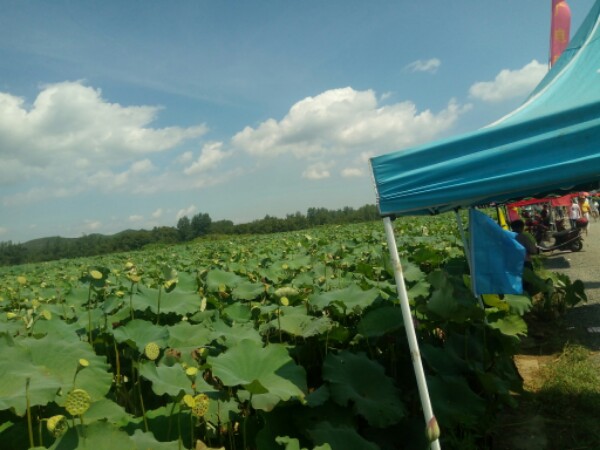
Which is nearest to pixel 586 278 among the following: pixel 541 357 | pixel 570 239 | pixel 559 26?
pixel 570 239

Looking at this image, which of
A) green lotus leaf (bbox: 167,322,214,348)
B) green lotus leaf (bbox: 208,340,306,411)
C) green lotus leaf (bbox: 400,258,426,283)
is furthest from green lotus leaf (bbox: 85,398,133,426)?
green lotus leaf (bbox: 400,258,426,283)

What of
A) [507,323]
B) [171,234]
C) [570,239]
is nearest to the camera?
[507,323]

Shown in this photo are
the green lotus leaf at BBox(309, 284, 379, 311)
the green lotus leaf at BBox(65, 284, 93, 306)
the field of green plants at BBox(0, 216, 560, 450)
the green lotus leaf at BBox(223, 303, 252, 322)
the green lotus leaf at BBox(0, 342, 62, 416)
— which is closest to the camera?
the green lotus leaf at BBox(0, 342, 62, 416)

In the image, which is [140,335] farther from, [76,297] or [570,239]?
[570,239]

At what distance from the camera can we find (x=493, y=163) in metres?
1.94

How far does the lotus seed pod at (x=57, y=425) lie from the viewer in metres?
1.25

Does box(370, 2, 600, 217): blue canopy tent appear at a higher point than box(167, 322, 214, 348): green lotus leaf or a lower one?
higher

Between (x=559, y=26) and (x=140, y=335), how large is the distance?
30.5 ft

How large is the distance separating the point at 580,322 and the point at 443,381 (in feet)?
9.70

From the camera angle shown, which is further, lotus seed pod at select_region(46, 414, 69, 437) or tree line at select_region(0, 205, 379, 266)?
tree line at select_region(0, 205, 379, 266)

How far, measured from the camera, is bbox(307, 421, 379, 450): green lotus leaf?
72.1 inches

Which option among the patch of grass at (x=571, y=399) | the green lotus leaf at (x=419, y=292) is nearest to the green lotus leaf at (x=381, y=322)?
the green lotus leaf at (x=419, y=292)

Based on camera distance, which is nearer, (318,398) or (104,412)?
(104,412)

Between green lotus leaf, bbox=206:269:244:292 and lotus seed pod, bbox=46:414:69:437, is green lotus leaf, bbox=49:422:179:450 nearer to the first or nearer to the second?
lotus seed pod, bbox=46:414:69:437
